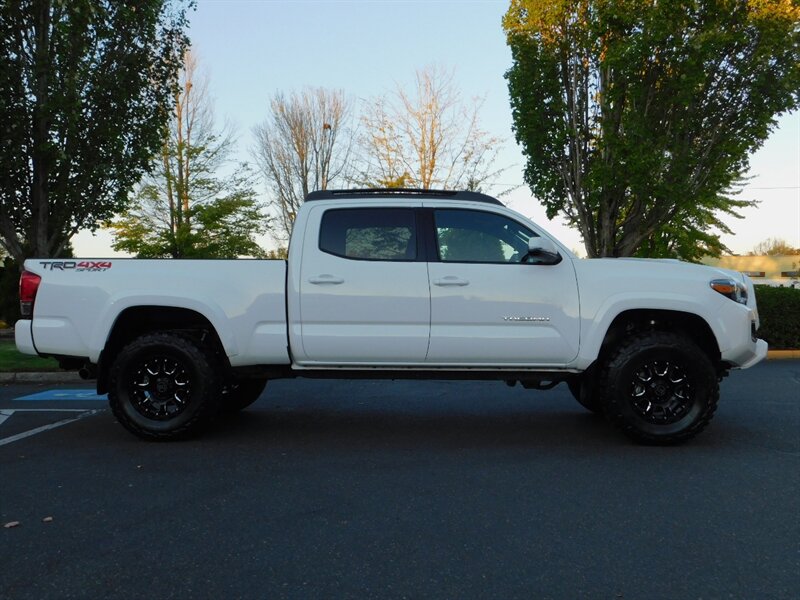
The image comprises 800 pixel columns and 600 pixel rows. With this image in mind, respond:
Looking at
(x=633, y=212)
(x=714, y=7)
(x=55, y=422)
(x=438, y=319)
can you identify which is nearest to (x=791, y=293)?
(x=633, y=212)

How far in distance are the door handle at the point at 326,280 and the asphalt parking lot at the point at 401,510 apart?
139 centimetres

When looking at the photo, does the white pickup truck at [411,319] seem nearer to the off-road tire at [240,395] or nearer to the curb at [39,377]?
the off-road tire at [240,395]

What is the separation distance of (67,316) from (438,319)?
10.3ft

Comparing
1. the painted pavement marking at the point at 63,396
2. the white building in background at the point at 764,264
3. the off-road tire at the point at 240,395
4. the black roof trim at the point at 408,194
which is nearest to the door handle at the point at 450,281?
the black roof trim at the point at 408,194

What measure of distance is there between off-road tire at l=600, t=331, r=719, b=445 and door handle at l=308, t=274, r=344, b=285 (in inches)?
92.5

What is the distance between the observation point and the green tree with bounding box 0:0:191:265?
14727 millimetres

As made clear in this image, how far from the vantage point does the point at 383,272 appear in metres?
5.68

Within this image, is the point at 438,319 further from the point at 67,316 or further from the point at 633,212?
the point at 633,212

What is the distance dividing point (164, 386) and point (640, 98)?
14.9 m

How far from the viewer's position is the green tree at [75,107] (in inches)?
580

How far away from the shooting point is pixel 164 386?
229 inches

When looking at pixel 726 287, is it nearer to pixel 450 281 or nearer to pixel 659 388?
pixel 659 388

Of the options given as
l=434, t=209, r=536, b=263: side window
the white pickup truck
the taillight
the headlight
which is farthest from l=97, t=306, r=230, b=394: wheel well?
the headlight

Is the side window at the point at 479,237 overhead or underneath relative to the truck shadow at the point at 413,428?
overhead
